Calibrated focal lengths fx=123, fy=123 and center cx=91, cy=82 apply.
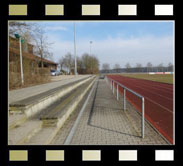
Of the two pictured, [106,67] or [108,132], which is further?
[106,67]

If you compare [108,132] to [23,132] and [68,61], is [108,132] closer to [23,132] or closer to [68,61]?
[23,132]

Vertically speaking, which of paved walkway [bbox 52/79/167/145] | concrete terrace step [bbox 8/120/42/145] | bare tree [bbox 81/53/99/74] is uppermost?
bare tree [bbox 81/53/99/74]

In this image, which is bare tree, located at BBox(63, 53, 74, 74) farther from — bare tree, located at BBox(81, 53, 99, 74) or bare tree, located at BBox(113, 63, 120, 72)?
bare tree, located at BBox(113, 63, 120, 72)

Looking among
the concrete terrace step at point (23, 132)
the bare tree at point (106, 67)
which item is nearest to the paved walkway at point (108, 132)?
the concrete terrace step at point (23, 132)

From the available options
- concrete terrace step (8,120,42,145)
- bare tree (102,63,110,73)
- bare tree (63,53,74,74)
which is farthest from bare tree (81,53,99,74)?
concrete terrace step (8,120,42,145)

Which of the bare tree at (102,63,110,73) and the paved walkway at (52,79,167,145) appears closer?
the paved walkway at (52,79,167,145)

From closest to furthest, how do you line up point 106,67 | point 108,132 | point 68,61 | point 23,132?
point 23,132 < point 108,132 < point 68,61 < point 106,67

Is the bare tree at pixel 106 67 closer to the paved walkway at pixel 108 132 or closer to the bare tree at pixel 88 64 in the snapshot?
the bare tree at pixel 88 64

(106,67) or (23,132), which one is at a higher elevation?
(106,67)

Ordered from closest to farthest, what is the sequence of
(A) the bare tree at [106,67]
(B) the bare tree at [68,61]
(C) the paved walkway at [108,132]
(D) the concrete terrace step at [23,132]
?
1. (D) the concrete terrace step at [23,132]
2. (C) the paved walkway at [108,132]
3. (B) the bare tree at [68,61]
4. (A) the bare tree at [106,67]

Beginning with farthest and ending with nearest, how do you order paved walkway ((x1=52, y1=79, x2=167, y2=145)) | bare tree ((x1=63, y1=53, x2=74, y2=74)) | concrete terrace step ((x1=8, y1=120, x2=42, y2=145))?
bare tree ((x1=63, y1=53, x2=74, y2=74)), paved walkway ((x1=52, y1=79, x2=167, y2=145)), concrete terrace step ((x1=8, y1=120, x2=42, y2=145))

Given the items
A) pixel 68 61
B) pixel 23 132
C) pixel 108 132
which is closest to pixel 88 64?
pixel 68 61
